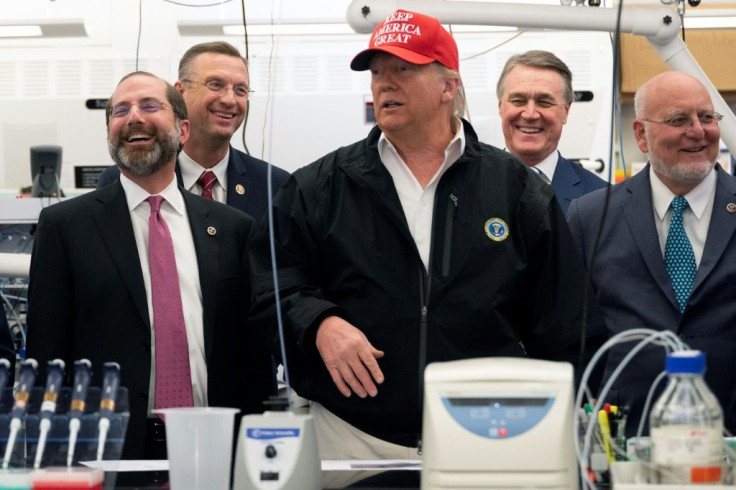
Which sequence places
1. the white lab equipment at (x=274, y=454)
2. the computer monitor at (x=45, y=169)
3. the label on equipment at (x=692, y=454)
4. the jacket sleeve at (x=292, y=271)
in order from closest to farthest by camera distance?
1. the label on equipment at (x=692, y=454)
2. the white lab equipment at (x=274, y=454)
3. the jacket sleeve at (x=292, y=271)
4. the computer monitor at (x=45, y=169)

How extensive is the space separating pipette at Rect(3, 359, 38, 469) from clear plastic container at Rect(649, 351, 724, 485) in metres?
0.90

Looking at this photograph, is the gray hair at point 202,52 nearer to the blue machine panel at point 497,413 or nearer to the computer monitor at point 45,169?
the computer monitor at point 45,169

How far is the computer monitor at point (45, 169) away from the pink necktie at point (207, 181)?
3.96ft

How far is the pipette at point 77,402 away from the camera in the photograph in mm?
1557

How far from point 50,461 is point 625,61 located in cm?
349

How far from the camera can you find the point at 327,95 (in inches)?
173

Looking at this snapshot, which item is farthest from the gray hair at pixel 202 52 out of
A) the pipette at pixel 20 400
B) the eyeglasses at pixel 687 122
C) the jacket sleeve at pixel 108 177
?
the pipette at pixel 20 400

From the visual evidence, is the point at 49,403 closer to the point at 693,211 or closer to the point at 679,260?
the point at 679,260

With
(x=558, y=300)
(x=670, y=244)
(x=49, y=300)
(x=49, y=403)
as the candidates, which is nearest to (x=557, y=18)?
(x=670, y=244)

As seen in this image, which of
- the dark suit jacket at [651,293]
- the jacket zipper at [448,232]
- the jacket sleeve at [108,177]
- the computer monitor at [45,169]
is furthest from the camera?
the computer monitor at [45,169]

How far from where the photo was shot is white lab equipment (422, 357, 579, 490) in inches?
54.7

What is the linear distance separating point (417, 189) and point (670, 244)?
2.26 feet

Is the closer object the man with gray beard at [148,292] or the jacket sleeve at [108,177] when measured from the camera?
the man with gray beard at [148,292]

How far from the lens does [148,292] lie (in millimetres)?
2348
